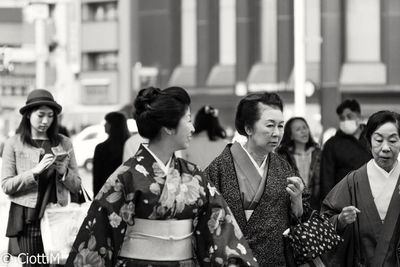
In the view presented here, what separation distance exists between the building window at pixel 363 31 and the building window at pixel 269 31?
3228 mm

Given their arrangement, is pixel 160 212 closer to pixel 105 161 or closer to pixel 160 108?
pixel 160 108

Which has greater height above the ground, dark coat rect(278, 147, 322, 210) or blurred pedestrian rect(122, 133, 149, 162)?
blurred pedestrian rect(122, 133, 149, 162)

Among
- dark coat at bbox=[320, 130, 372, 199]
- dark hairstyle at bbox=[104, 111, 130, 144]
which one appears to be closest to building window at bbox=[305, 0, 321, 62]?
dark hairstyle at bbox=[104, 111, 130, 144]

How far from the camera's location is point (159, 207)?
445 centimetres

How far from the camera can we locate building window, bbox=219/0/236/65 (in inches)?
1674

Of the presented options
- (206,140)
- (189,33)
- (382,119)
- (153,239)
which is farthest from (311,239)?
(189,33)

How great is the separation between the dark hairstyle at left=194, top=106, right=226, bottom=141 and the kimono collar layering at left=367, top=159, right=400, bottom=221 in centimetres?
359

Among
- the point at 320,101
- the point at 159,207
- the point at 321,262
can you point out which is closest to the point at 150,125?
the point at 159,207

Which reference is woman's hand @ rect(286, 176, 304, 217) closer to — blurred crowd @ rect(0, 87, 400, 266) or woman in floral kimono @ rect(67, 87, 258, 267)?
blurred crowd @ rect(0, 87, 400, 266)

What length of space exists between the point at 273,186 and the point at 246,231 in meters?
0.31

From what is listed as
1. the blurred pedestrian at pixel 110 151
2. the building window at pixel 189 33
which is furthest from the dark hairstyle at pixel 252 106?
the building window at pixel 189 33

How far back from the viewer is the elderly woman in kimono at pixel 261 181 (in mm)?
5164

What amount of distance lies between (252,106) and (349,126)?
4113 mm

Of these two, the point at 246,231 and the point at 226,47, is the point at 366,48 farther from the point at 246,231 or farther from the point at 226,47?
the point at 246,231
